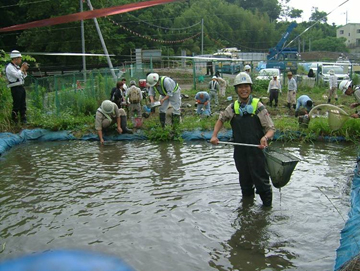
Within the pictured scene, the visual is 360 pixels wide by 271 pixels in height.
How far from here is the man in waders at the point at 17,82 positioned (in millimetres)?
11266

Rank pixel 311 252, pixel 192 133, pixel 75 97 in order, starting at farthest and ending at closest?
pixel 75 97, pixel 192 133, pixel 311 252

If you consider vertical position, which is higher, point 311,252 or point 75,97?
point 75,97

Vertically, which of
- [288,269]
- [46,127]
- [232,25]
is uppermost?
[232,25]

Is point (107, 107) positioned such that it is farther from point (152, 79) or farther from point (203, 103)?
point (203, 103)

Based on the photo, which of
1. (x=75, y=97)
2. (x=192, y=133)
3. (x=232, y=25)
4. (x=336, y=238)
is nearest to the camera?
(x=336, y=238)

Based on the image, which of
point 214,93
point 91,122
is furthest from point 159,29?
point 91,122

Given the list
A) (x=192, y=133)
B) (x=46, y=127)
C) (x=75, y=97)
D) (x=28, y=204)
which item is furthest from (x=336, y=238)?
(x=75, y=97)

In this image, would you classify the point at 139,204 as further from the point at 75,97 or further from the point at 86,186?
the point at 75,97

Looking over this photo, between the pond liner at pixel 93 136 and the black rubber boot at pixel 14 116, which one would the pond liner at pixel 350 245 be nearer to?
the pond liner at pixel 93 136

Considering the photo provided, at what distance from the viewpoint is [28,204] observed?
6449 millimetres

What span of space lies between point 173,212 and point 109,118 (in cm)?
575

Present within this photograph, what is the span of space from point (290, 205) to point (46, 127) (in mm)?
8278

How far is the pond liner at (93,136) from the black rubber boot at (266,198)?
17.0 feet

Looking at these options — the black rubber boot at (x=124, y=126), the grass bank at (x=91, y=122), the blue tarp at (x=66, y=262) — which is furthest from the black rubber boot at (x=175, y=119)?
the blue tarp at (x=66, y=262)
